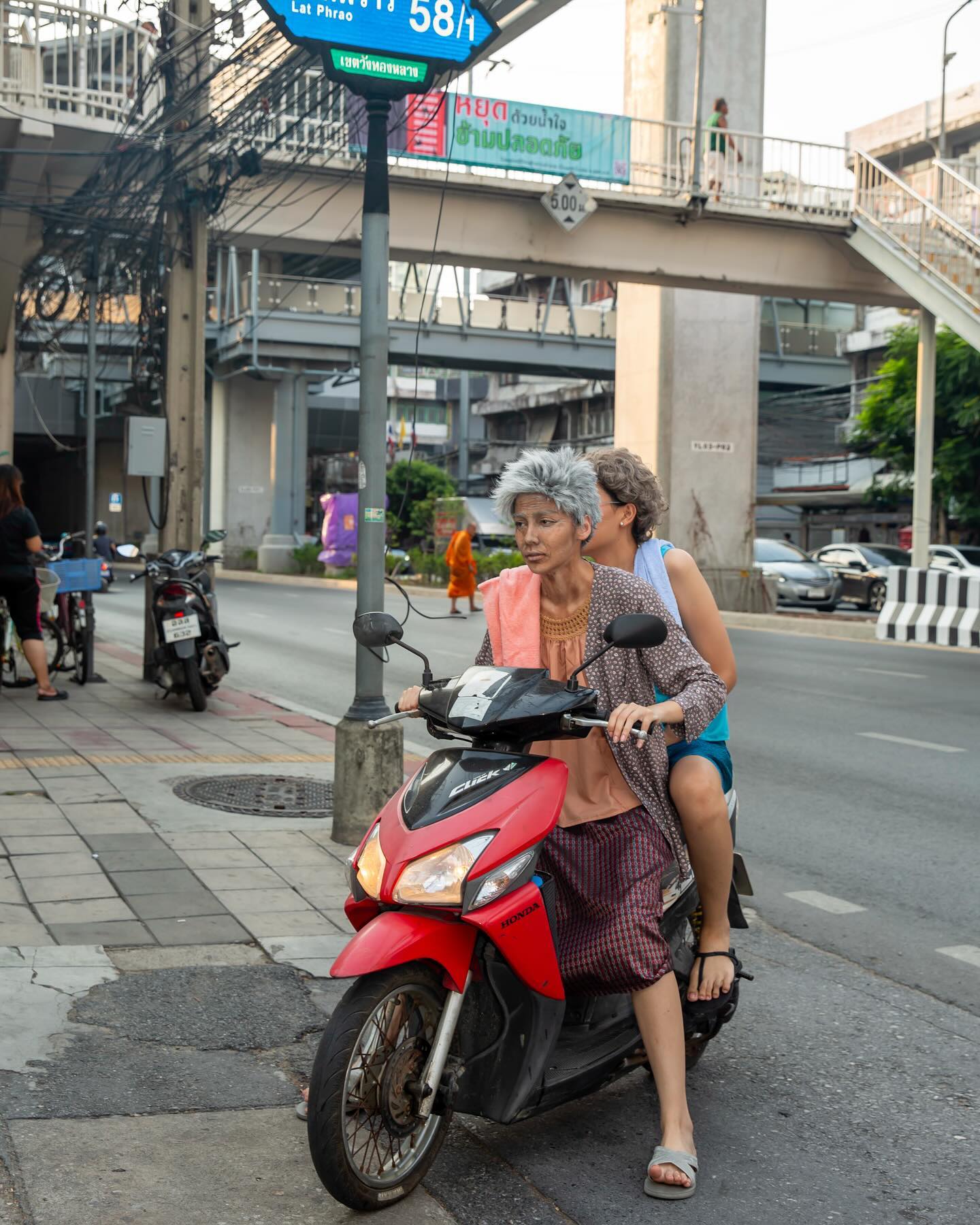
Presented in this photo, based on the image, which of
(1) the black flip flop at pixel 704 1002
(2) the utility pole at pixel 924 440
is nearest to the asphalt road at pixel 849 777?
(1) the black flip flop at pixel 704 1002

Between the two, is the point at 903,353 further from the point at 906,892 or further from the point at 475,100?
the point at 906,892

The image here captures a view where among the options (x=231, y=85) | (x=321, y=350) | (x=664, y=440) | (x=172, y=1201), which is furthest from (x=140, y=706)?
(x=321, y=350)

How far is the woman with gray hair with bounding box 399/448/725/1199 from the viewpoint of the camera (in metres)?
3.25

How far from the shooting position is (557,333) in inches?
1683

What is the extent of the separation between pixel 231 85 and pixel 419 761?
6.62 m

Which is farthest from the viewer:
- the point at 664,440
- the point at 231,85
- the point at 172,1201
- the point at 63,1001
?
the point at 664,440

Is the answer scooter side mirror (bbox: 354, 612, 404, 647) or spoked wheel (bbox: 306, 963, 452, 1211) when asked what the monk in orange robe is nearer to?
scooter side mirror (bbox: 354, 612, 404, 647)

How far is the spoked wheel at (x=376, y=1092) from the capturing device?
287cm

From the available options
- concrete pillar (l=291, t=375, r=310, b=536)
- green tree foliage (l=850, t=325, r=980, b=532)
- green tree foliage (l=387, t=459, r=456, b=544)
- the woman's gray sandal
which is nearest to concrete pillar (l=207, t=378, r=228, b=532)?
concrete pillar (l=291, t=375, r=310, b=536)

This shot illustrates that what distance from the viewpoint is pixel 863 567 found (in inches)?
1216

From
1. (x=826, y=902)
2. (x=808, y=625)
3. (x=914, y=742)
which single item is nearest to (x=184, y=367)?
(x=914, y=742)

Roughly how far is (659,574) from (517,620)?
1.72ft

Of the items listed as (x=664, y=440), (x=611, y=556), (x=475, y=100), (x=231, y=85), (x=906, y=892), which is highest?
(x=475, y=100)

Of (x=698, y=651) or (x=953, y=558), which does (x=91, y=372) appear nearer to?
(x=698, y=651)
